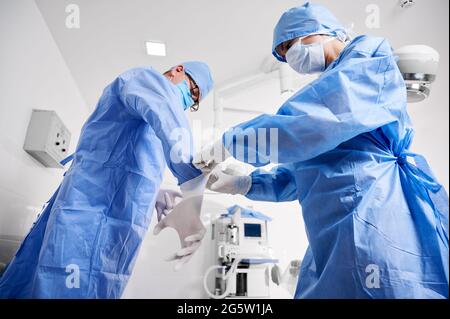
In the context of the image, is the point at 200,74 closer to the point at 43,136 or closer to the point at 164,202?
the point at 164,202

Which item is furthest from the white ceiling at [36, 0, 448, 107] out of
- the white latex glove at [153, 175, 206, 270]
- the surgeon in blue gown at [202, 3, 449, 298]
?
the white latex glove at [153, 175, 206, 270]

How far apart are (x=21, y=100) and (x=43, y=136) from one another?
0.58 ft

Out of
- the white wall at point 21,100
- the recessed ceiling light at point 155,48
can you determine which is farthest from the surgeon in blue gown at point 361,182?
the recessed ceiling light at point 155,48

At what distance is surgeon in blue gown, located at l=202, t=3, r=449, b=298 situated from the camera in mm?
638

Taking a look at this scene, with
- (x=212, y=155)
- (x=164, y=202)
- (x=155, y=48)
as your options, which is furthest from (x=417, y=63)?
(x=155, y=48)

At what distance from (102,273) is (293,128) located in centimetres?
65

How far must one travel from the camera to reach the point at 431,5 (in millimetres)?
1559

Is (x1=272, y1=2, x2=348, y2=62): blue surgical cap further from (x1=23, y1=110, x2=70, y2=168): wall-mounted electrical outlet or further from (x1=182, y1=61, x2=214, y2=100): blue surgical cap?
(x1=23, y1=110, x2=70, y2=168): wall-mounted electrical outlet

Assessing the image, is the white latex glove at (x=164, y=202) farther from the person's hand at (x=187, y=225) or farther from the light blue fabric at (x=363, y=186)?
the light blue fabric at (x=363, y=186)

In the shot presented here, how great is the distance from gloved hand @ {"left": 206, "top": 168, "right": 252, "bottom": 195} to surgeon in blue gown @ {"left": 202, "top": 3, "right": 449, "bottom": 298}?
0.23 meters

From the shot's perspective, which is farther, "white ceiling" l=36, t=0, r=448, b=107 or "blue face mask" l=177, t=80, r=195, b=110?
"white ceiling" l=36, t=0, r=448, b=107

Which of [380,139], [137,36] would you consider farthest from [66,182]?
[137,36]

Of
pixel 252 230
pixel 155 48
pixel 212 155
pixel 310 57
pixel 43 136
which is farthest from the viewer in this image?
pixel 252 230

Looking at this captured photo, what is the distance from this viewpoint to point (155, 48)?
1.79 meters
